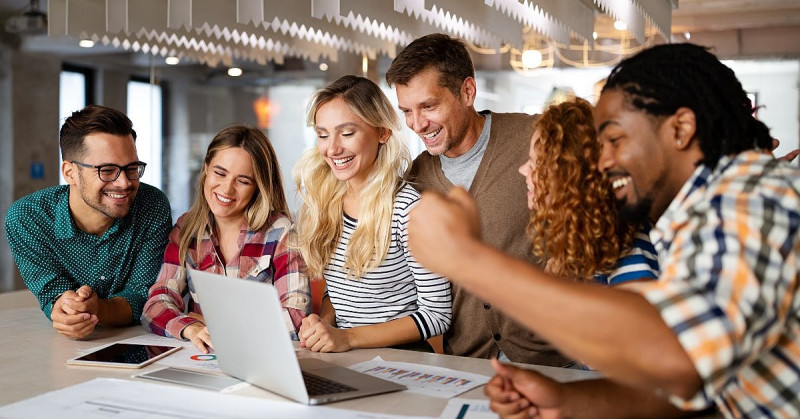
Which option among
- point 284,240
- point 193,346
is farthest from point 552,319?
point 284,240

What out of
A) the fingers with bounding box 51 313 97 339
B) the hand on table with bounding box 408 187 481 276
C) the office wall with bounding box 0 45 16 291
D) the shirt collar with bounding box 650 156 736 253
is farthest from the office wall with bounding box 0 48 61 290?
the shirt collar with bounding box 650 156 736 253

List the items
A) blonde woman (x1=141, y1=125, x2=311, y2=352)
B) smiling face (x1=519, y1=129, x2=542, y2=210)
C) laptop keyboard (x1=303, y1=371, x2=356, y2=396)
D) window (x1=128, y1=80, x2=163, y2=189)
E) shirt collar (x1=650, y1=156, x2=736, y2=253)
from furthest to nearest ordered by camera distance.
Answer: window (x1=128, y1=80, x2=163, y2=189) → blonde woman (x1=141, y1=125, x2=311, y2=352) → smiling face (x1=519, y1=129, x2=542, y2=210) → laptop keyboard (x1=303, y1=371, x2=356, y2=396) → shirt collar (x1=650, y1=156, x2=736, y2=253)

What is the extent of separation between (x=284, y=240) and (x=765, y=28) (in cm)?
639

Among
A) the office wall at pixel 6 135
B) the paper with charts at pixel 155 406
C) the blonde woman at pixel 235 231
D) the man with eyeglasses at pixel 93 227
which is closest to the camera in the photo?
the paper with charts at pixel 155 406

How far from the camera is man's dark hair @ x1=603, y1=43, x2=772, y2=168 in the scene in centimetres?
132

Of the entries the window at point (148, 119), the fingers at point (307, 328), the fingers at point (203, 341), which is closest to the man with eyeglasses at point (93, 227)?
the fingers at point (203, 341)

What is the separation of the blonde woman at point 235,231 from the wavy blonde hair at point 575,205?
3.28ft

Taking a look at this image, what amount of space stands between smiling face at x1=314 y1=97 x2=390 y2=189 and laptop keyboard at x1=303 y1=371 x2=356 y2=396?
2.65 ft

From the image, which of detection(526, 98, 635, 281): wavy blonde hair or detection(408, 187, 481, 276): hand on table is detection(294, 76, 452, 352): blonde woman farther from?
detection(408, 187, 481, 276): hand on table

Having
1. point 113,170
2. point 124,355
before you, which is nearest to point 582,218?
point 124,355

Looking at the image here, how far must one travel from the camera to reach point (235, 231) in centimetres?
275

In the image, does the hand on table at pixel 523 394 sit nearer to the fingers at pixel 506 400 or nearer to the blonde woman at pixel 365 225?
the fingers at pixel 506 400

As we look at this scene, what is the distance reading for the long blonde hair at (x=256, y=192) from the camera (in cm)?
271

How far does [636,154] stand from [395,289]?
1295 mm
